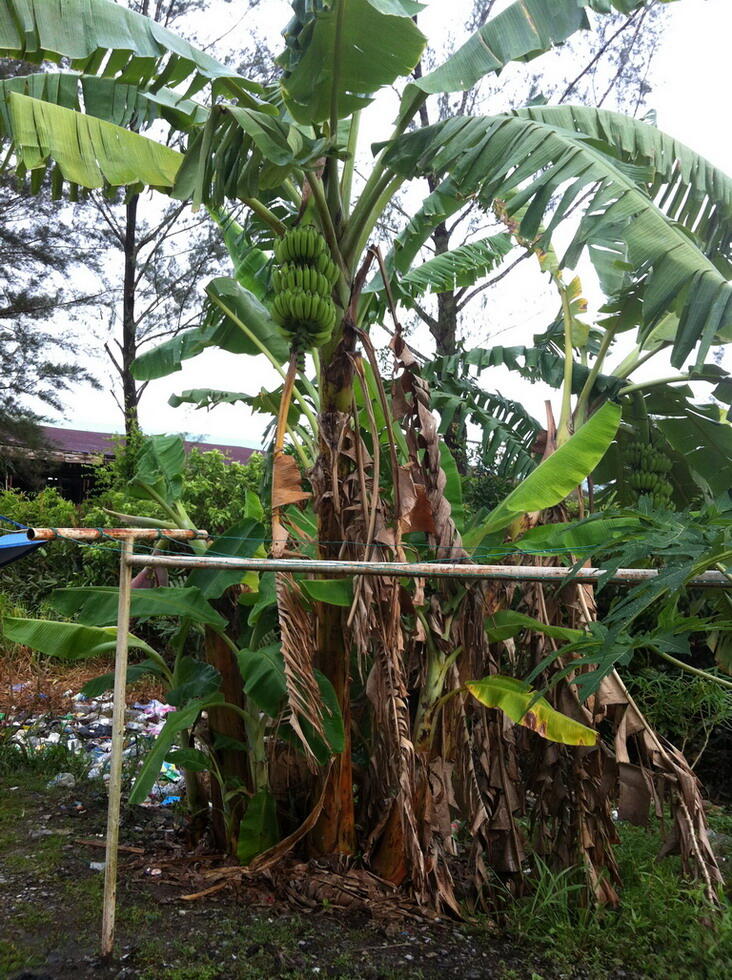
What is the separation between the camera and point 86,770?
4.98 metres

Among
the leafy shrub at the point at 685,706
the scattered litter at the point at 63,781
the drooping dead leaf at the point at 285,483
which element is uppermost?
the drooping dead leaf at the point at 285,483

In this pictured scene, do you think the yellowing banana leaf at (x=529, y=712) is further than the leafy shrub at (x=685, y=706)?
No

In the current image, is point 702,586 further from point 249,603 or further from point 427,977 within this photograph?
point 249,603

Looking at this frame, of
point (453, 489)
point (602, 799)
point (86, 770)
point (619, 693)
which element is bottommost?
point (86, 770)

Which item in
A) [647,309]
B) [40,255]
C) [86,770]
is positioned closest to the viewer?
[647,309]

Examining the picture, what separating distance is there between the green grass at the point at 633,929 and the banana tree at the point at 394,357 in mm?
131

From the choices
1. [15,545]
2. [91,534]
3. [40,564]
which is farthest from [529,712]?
[40,564]

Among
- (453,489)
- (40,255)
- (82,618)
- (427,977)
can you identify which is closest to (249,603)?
(82,618)

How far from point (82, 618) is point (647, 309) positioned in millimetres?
2459

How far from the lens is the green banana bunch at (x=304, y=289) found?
2.93 metres

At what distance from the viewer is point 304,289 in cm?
300

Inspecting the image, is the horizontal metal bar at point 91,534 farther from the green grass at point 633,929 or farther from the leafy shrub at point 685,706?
the leafy shrub at point 685,706

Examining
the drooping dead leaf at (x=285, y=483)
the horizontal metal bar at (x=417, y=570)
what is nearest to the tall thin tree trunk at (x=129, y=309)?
the drooping dead leaf at (x=285, y=483)

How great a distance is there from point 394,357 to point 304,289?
516 millimetres
